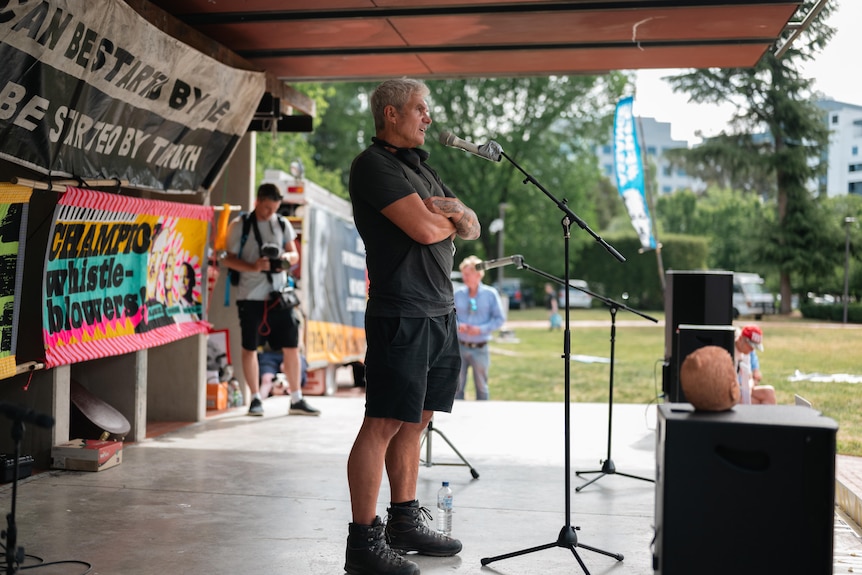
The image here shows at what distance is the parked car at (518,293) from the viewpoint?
146ft

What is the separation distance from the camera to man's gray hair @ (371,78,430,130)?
3928mm

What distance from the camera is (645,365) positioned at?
71.9ft

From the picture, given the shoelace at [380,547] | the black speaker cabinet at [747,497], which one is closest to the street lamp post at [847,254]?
the shoelace at [380,547]

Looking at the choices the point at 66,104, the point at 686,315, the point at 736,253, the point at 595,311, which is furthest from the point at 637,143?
the point at 595,311

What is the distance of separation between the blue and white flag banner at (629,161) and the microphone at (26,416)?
1084 cm

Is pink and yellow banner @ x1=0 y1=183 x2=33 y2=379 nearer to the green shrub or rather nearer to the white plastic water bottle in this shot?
the white plastic water bottle

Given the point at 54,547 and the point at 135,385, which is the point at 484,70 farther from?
the point at 54,547

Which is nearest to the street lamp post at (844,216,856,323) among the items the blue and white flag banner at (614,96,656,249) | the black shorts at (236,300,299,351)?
the blue and white flag banner at (614,96,656,249)

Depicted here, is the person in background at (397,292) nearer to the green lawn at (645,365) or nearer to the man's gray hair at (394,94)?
the man's gray hair at (394,94)

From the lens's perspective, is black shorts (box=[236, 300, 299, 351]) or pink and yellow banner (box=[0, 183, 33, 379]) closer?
pink and yellow banner (box=[0, 183, 33, 379])

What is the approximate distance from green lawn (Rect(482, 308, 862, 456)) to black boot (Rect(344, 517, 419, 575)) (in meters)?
4.65

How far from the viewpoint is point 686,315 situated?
20.7 feet

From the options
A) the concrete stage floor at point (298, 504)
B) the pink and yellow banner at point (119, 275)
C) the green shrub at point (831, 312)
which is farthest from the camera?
the green shrub at point (831, 312)

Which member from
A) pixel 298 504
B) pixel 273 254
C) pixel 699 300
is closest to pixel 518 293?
pixel 273 254
